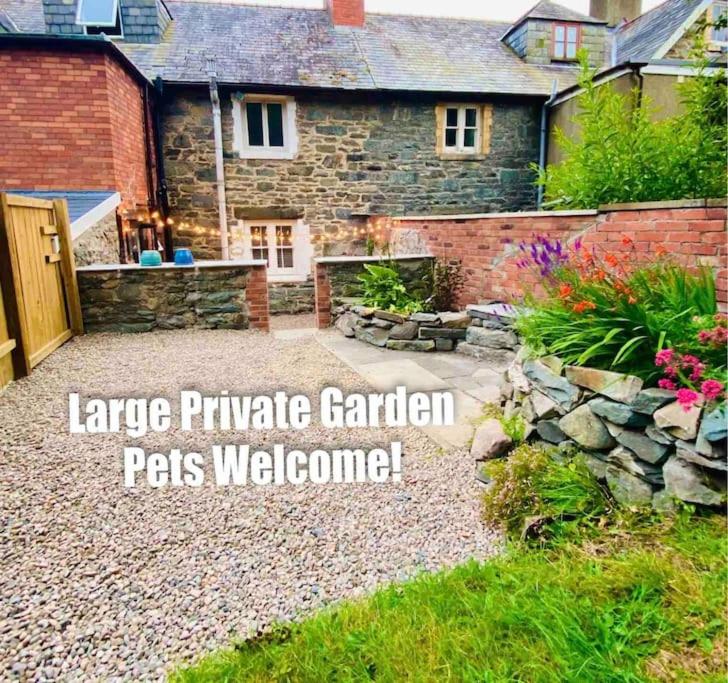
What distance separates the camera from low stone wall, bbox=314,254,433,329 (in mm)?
7207

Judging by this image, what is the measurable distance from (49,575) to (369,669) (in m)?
1.49

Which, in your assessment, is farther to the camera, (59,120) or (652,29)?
(652,29)

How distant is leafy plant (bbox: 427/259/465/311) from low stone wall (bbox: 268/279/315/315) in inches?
163

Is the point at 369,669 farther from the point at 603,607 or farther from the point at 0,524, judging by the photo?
the point at 0,524

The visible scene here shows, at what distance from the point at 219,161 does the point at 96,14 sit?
394 centimetres

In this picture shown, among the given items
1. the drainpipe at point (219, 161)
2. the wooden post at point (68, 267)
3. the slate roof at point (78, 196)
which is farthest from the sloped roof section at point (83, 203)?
the drainpipe at point (219, 161)

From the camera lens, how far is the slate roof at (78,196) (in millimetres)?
7254

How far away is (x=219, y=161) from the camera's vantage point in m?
9.95

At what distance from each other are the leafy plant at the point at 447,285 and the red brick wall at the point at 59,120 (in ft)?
→ 17.4

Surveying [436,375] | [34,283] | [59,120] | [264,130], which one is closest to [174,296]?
[34,283]

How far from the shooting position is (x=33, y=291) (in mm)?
5164

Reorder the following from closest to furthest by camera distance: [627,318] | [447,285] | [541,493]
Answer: [541,493] → [627,318] → [447,285]

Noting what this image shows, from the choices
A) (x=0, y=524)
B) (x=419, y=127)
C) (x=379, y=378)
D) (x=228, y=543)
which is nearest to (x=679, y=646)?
(x=228, y=543)

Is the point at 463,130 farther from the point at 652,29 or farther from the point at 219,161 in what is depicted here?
the point at 219,161
